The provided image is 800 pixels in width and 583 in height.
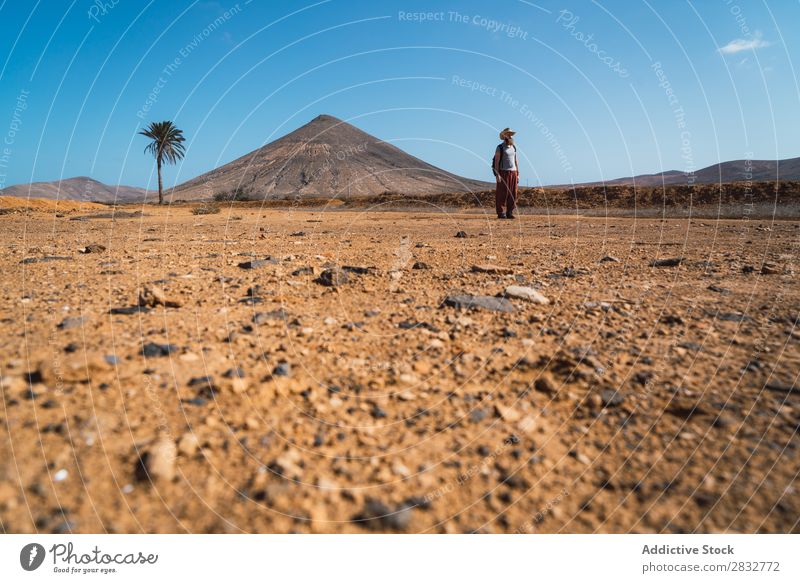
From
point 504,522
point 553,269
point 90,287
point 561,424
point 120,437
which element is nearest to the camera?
point 504,522

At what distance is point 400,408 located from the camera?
7.33ft

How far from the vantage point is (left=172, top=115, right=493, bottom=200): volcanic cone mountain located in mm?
74625

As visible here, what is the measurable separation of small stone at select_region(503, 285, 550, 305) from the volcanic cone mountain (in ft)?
222

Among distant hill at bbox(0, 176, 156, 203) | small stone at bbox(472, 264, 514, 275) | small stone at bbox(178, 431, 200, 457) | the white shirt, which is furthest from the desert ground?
distant hill at bbox(0, 176, 156, 203)

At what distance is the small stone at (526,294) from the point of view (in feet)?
12.4

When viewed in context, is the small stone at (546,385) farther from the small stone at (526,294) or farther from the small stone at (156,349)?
the small stone at (156,349)

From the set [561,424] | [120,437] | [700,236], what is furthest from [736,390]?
[700,236]

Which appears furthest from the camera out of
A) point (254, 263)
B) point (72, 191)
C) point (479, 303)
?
point (72, 191)

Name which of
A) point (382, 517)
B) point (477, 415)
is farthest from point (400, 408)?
point (382, 517)

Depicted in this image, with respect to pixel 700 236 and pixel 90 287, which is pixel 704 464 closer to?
pixel 90 287

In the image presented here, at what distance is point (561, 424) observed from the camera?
2117 mm

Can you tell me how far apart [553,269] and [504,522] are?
13.4 feet

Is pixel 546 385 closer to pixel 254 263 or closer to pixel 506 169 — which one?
pixel 254 263

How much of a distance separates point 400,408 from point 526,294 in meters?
2.10
